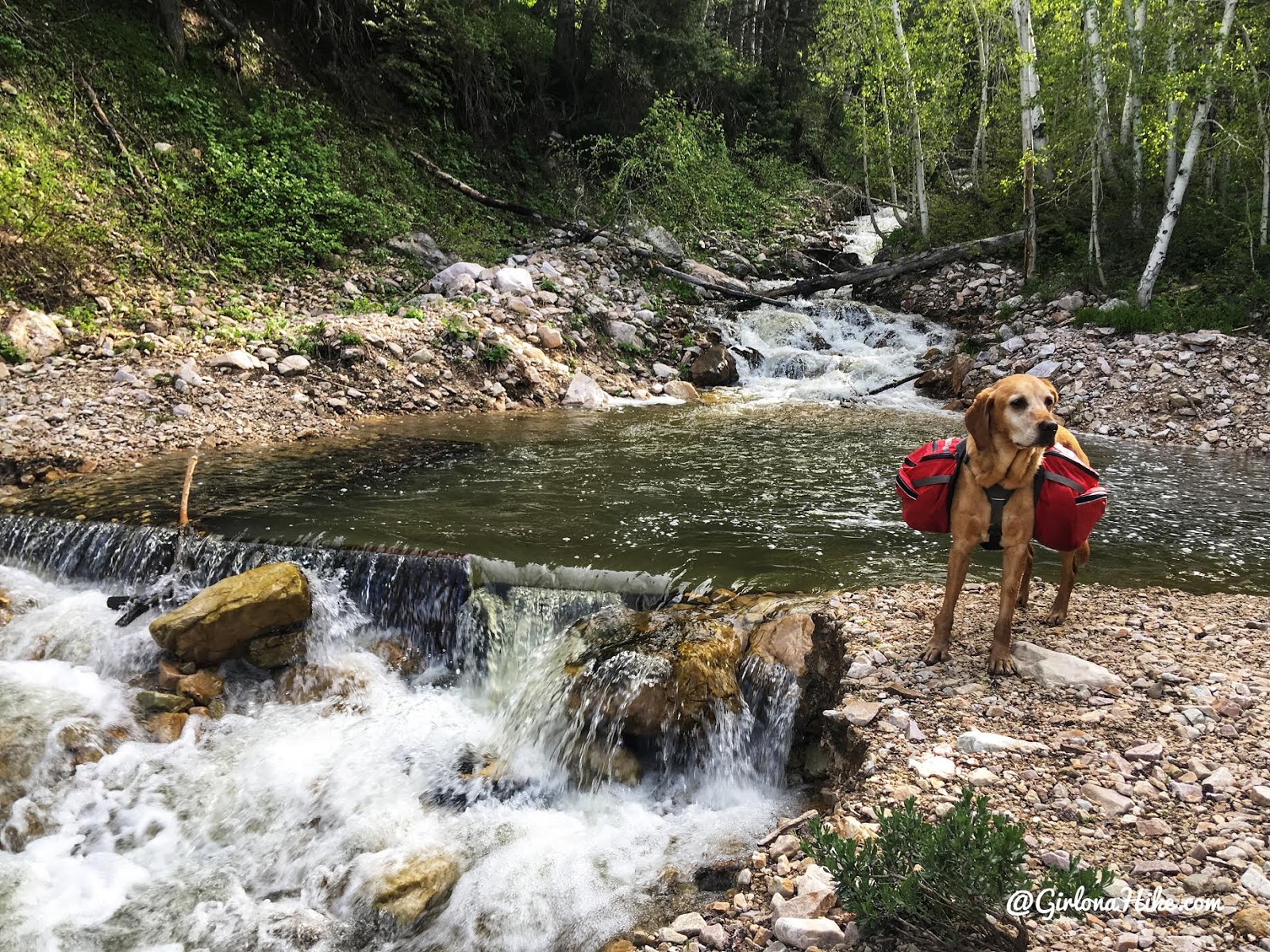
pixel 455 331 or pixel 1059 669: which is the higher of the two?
pixel 455 331

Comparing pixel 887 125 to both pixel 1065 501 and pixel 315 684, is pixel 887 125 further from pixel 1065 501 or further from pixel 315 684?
pixel 315 684

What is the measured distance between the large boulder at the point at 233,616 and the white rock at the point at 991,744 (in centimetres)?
443

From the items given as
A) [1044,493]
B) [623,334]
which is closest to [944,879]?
[1044,493]

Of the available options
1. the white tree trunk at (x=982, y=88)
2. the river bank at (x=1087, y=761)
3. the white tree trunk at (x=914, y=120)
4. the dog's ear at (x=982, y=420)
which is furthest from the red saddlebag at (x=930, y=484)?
the white tree trunk at (x=982, y=88)

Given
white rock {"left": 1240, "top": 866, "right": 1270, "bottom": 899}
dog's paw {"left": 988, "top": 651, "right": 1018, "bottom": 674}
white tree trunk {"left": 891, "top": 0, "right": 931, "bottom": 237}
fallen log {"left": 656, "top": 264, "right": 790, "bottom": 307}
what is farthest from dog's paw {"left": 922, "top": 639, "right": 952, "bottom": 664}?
white tree trunk {"left": 891, "top": 0, "right": 931, "bottom": 237}

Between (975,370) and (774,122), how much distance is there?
58.6 ft

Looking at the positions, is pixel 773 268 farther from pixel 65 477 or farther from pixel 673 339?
pixel 65 477

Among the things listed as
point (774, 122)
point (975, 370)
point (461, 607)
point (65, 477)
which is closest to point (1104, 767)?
point (461, 607)

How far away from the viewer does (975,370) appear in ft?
43.2

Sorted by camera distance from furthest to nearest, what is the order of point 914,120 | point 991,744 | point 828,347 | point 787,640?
1. point 914,120
2. point 828,347
3. point 787,640
4. point 991,744

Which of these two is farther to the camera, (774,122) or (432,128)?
(774,122)

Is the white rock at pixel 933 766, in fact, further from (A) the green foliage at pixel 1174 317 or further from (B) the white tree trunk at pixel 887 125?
(B) the white tree trunk at pixel 887 125

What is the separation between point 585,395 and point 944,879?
11105 mm

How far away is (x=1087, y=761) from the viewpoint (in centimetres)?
295
